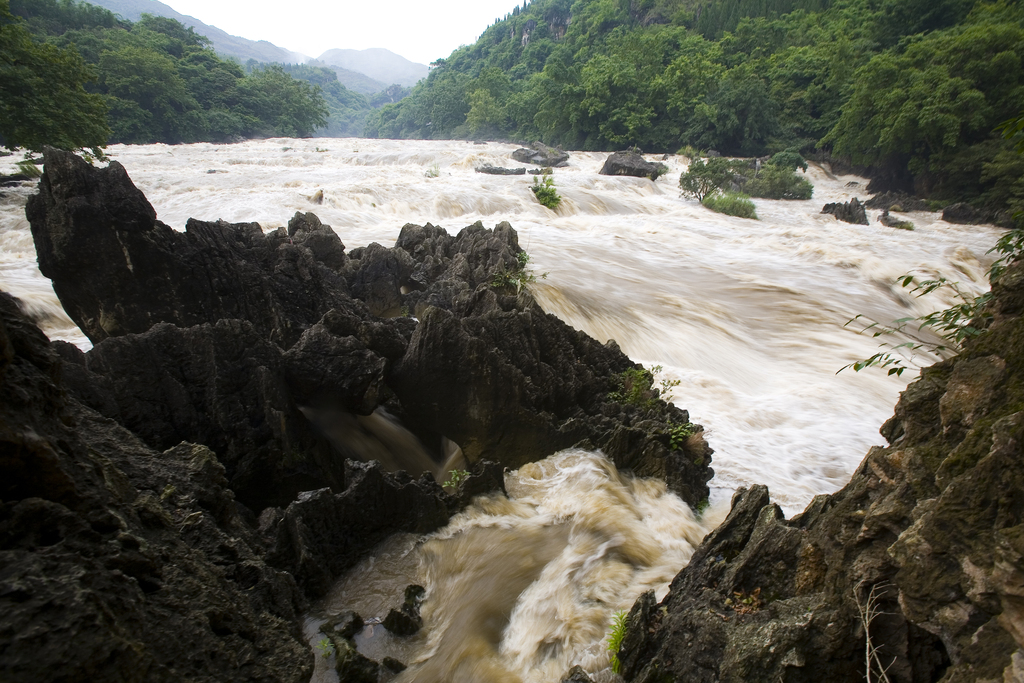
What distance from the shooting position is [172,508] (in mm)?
2932

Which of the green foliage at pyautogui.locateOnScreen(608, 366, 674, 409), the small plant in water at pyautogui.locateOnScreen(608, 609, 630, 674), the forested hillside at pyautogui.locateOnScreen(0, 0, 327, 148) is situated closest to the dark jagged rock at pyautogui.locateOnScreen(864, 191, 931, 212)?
the green foliage at pyautogui.locateOnScreen(608, 366, 674, 409)

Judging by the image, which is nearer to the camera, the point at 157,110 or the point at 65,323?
the point at 65,323

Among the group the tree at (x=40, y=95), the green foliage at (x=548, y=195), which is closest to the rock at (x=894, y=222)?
the green foliage at (x=548, y=195)

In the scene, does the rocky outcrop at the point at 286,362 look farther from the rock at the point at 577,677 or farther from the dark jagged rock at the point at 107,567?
the rock at the point at 577,677

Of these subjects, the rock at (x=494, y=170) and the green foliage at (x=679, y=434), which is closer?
the green foliage at (x=679, y=434)

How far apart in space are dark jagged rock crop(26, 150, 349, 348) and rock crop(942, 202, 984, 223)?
86.1ft

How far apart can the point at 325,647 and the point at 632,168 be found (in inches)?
1129

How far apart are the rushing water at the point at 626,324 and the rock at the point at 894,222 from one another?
31.4 inches

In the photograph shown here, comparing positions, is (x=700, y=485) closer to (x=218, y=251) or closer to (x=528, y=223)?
(x=218, y=251)

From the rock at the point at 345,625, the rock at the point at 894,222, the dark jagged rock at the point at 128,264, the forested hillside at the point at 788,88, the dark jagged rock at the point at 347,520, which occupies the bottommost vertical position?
the rock at the point at 345,625

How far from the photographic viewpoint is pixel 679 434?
18.7 feet

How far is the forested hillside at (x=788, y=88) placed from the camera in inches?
968

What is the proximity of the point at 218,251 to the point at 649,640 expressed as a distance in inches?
229

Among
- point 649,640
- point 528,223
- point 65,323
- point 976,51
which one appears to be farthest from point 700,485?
point 976,51
